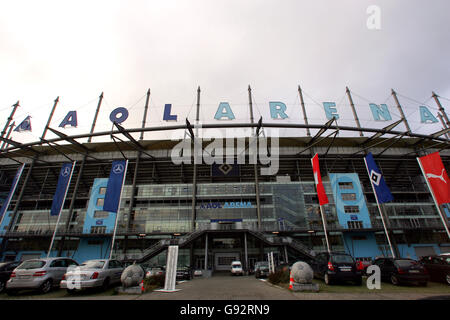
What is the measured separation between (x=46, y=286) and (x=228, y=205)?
1115 inches

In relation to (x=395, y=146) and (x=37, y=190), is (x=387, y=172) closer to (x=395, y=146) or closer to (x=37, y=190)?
(x=395, y=146)

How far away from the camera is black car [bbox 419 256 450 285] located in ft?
34.7

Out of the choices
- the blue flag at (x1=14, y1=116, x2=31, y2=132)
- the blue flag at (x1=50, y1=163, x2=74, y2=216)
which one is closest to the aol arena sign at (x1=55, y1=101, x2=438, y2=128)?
the blue flag at (x1=14, y1=116, x2=31, y2=132)

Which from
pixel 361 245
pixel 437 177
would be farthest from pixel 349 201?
pixel 437 177

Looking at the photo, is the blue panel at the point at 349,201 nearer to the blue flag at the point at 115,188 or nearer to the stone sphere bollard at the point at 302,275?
the stone sphere bollard at the point at 302,275

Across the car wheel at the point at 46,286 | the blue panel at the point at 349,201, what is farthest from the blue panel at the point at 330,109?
the car wheel at the point at 46,286

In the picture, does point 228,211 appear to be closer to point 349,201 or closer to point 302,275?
point 349,201

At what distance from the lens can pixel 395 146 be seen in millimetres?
40500

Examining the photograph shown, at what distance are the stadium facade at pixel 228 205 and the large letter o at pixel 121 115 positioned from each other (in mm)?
301

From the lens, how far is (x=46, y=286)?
374 inches

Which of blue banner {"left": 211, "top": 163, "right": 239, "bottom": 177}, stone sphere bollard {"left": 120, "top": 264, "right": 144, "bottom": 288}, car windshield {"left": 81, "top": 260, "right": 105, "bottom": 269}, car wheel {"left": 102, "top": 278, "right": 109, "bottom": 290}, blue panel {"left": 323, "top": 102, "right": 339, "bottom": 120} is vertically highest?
blue panel {"left": 323, "top": 102, "right": 339, "bottom": 120}

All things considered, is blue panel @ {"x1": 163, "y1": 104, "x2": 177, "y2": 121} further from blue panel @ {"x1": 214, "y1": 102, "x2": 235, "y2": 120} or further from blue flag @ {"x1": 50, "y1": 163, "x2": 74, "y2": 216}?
blue flag @ {"x1": 50, "y1": 163, "x2": 74, "y2": 216}

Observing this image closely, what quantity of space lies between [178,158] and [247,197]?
47.9 feet

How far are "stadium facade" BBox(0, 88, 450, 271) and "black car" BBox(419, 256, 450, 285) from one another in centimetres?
1925
